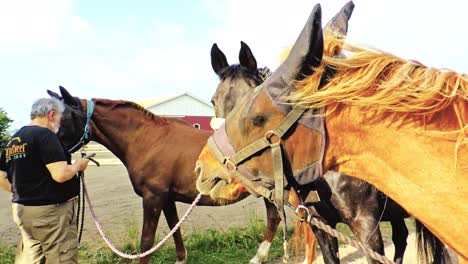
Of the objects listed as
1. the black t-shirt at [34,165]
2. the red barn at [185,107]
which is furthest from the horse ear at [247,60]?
the red barn at [185,107]

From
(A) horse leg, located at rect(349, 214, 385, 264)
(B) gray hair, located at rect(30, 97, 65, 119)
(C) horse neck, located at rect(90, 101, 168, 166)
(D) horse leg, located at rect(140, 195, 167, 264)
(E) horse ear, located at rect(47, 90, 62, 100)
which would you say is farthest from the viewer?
(C) horse neck, located at rect(90, 101, 168, 166)

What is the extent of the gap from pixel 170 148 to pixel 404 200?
380cm

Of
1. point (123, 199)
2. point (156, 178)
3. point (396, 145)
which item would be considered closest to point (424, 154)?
point (396, 145)

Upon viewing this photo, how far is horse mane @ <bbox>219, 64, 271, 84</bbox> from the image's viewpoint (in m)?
3.83

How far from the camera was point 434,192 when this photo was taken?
130 centimetres

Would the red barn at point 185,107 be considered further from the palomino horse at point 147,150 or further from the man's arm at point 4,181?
the man's arm at point 4,181

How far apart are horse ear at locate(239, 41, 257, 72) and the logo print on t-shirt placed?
2195mm

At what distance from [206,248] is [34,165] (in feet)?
9.85

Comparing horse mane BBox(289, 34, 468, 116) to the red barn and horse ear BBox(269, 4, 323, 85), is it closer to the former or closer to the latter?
horse ear BBox(269, 4, 323, 85)

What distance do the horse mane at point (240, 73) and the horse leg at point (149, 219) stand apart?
70.0 inches

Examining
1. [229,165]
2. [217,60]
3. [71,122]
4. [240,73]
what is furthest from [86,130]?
[229,165]

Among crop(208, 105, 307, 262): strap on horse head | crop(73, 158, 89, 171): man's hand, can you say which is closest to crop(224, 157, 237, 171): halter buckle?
crop(208, 105, 307, 262): strap on horse head

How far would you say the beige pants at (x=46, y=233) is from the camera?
10.4 ft

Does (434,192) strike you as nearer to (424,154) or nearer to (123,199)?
(424,154)
